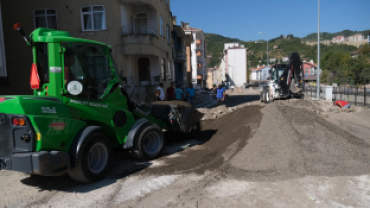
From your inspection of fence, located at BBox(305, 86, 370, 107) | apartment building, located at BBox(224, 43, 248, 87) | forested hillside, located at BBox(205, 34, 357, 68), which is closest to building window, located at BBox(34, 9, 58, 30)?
fence, located at BBox(305, 86, 370, 107)

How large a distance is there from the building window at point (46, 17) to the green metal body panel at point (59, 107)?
39.1ft

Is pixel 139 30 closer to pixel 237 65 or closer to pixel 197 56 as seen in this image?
pixel 197 56

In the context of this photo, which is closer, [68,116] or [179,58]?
[68,116]

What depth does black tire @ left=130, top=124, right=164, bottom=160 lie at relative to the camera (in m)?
6.61

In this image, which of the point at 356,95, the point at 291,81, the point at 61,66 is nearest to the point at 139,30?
the point at 291,81

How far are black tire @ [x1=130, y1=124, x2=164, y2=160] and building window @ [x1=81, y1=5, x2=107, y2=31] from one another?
10.7 m

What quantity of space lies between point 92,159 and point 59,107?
1315 mm

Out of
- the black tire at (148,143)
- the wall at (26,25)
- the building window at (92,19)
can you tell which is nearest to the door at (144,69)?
the wall at (26,25)

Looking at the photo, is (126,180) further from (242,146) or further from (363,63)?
(363,63)

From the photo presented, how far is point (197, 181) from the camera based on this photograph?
5.54 metres

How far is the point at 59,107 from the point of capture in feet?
16.4

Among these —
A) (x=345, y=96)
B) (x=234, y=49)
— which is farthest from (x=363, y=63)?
(x=234, y=49)

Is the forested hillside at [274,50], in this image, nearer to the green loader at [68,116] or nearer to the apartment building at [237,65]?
the apartment building at [237,65]

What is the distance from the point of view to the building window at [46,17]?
16.0m
